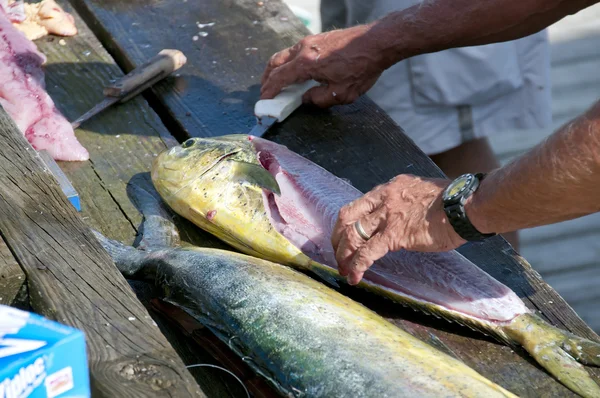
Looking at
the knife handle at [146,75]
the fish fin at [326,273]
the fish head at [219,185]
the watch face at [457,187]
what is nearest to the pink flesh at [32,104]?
the knife handle at [146,75]

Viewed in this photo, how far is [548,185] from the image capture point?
6.56 ft

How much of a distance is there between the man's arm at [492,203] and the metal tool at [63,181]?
874 millimetres

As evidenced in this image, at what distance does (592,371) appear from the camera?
2.11m

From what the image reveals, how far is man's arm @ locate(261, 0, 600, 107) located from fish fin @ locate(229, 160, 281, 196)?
24.7 inches

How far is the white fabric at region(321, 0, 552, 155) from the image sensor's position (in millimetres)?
3674

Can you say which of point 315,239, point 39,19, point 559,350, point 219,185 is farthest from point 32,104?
point 559,350

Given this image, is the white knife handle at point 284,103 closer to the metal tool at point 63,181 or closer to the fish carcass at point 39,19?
the metal tool at point 63,181

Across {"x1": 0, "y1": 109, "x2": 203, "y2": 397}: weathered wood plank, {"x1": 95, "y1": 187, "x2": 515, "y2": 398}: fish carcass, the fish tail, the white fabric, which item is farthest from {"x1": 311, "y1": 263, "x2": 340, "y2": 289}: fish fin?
the white fabric

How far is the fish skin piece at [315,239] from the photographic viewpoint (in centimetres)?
215

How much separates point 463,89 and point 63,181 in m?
1.89

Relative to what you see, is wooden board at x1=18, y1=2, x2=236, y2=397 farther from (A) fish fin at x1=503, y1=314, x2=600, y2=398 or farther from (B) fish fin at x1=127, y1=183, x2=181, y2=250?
(A) fish fin at x1=503, y1=314, x2=600, y2=398

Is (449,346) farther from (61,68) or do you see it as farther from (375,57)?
(61,68)

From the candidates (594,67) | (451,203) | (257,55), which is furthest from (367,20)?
(594,67)

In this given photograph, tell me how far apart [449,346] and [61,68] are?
7.18 feet
